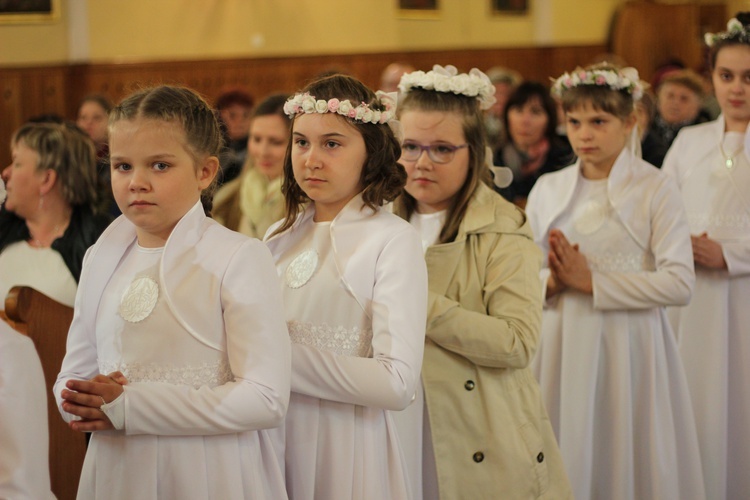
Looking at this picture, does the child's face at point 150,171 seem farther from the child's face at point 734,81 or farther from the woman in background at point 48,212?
the child's face at point 734,81

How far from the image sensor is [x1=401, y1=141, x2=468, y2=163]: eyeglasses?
3205 mm

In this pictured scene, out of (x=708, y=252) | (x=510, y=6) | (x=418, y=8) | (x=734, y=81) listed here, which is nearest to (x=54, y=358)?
(x=708, y=252)

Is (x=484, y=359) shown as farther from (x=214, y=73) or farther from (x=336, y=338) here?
(x=214, y=73)

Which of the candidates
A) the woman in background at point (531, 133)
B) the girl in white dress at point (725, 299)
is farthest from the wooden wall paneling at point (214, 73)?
the girl in white dress at point (725, 299)

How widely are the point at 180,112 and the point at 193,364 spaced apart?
23.3 inches

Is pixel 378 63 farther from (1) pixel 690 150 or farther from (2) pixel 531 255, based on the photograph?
(2) pixel 531 255

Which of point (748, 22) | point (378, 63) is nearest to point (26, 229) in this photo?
point (748, 22)

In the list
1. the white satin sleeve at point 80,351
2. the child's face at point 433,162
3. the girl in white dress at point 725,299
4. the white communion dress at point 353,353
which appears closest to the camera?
the white satin sleeve at point 80,351

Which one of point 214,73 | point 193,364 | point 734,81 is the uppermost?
point 214,73

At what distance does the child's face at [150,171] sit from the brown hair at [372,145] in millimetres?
525

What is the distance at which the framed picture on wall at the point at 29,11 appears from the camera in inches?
396

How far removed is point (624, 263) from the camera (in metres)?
3.93

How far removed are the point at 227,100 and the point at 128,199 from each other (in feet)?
18.8

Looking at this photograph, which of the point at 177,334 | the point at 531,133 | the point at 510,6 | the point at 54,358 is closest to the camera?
the point at 177,334
